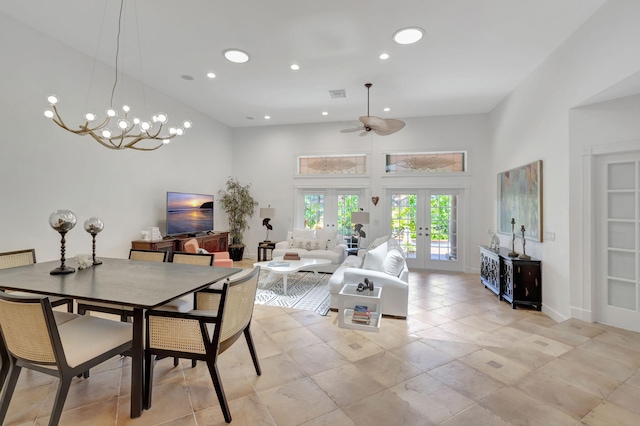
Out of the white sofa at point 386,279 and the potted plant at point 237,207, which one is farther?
the potted plant at point 237,207

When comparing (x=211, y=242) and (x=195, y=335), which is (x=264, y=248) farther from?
(x=195, y=335)

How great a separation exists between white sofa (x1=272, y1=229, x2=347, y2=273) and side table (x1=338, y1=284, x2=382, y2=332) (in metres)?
2.35

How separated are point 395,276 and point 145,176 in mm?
4618

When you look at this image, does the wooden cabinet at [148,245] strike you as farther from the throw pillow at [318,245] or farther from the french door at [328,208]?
the french door at [328,208]

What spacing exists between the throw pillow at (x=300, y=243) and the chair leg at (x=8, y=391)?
4.88 metres

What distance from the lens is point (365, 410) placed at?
73.7 inches

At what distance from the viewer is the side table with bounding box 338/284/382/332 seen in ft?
10.4

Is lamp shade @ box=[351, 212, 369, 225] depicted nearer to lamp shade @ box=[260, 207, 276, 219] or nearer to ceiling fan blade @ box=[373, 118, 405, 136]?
lamp shade @ box=[260, 207, 276, 219]

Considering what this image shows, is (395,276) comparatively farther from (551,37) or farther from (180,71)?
(180,71)

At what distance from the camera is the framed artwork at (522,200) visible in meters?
4.03

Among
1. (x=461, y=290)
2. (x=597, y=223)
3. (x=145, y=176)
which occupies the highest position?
(x=145, y=176)

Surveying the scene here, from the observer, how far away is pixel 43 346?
1575 mm

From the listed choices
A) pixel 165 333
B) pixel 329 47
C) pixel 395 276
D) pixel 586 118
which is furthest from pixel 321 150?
pixel 165 333

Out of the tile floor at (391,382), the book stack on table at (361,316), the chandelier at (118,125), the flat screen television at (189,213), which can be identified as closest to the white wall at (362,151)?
the flat screen television at (189,213)
